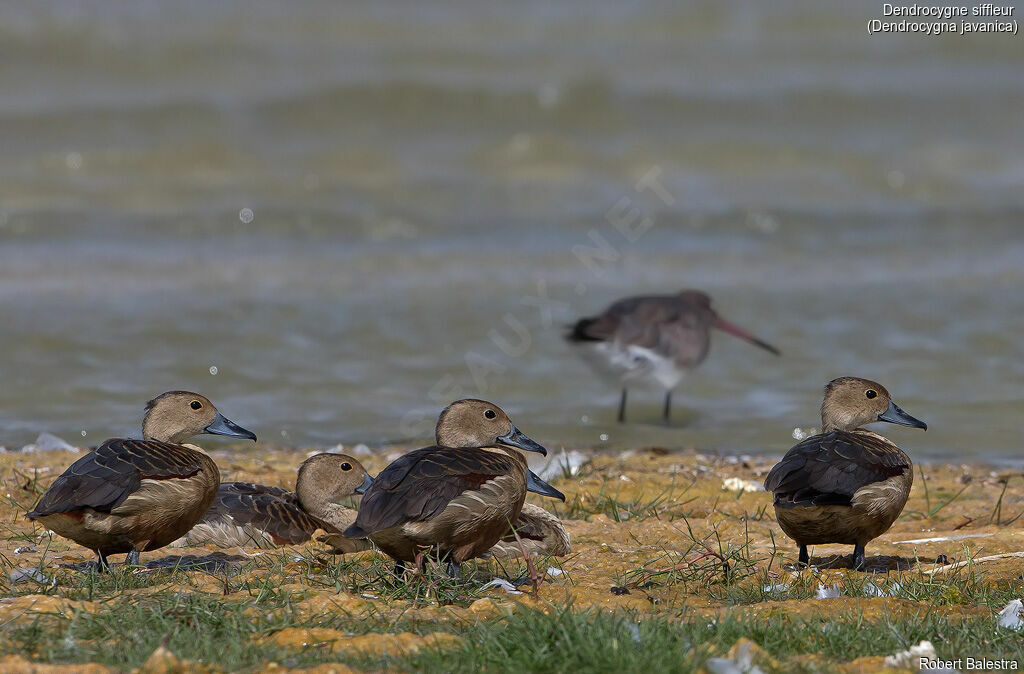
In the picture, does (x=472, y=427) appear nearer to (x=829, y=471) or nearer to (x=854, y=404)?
(x=829, y=471)

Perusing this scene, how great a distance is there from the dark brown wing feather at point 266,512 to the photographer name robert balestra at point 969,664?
327cm

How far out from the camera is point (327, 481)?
22.3 feet

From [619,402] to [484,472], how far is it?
6243 millimetres

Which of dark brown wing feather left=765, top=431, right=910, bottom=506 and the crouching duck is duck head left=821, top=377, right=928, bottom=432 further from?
the crouching duck

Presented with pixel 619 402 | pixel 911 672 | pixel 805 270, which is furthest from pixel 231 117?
pixel 911 672

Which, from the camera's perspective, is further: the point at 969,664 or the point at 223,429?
the point at 223,429

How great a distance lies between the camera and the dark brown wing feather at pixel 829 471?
559 centimetres

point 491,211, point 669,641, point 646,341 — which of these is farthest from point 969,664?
point 491,211

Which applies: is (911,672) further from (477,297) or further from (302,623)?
(477,297)

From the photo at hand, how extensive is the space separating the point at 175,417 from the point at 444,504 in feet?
5.00

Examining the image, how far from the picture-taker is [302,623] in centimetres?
463

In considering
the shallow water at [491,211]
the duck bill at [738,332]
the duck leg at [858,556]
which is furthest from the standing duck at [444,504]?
the duck bill at [738,332]

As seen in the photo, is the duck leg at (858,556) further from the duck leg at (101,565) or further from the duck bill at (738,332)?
the duck bill at (738,332)

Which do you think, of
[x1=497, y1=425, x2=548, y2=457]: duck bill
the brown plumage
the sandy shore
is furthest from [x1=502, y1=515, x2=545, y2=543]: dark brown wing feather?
[x1=497, y1=425, x2=548, y2=457]: duck bill
